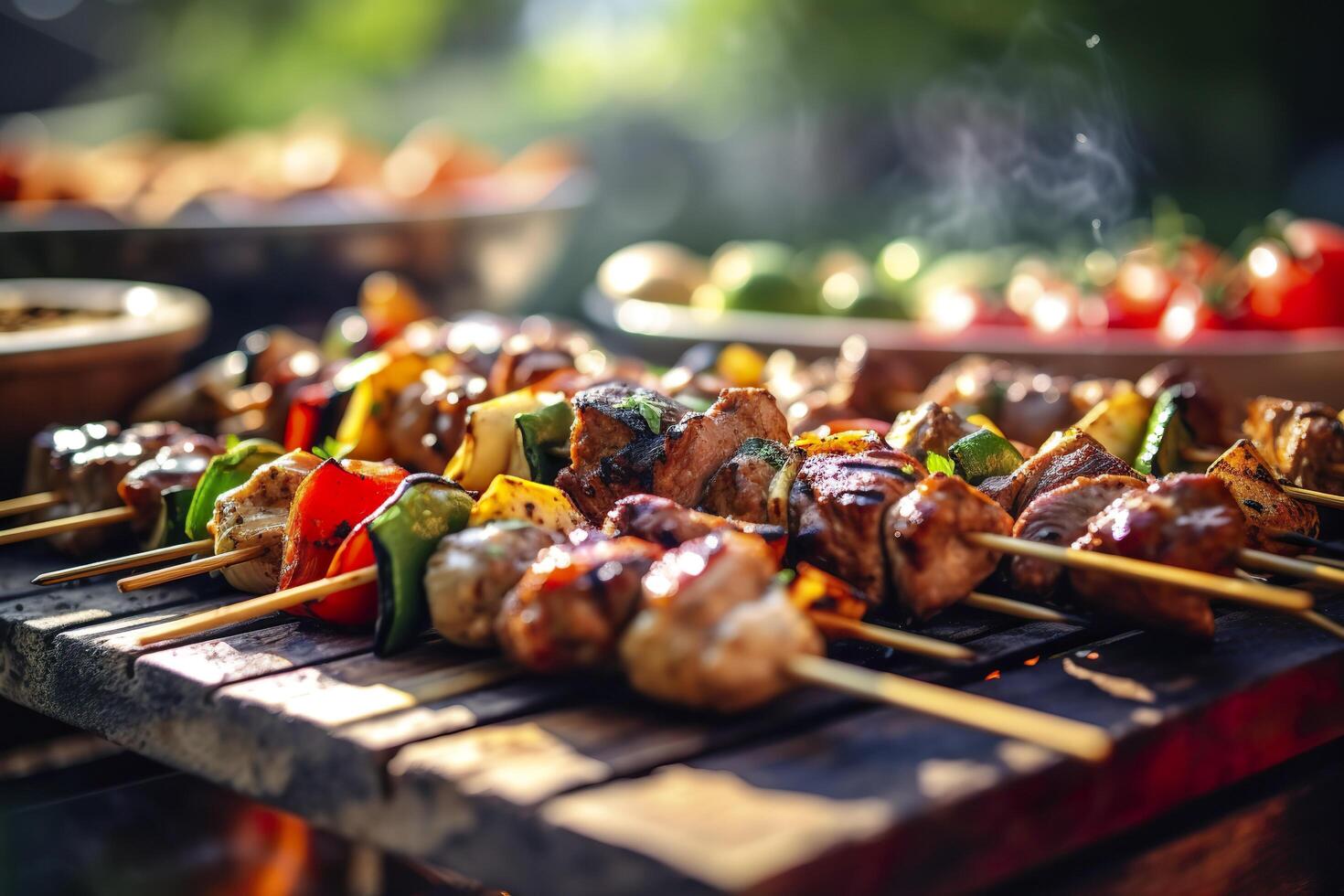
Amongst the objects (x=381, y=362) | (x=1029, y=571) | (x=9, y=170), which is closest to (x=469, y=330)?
(x=381, y=362)

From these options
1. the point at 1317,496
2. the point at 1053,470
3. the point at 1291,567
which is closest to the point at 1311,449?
the point at 1317,496

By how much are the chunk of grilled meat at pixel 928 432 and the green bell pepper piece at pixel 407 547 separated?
100 cm

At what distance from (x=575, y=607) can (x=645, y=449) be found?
1.97 ft

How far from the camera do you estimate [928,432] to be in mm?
2715

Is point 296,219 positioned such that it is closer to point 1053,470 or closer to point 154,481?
point 154,481

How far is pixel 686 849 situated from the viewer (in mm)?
1374

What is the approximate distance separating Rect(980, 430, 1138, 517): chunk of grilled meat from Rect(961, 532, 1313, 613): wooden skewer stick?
0.34m

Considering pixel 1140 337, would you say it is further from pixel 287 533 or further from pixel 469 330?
pixel 287 533

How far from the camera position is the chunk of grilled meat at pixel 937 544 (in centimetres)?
208

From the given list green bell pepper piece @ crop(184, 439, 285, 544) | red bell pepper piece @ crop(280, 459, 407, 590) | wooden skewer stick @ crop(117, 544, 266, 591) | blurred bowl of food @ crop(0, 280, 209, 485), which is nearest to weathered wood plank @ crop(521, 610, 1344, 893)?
red bell pepper piece @ crop(280, 459, 407, 590)

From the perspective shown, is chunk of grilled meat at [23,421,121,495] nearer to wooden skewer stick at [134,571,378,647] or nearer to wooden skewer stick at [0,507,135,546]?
wooden skewer stick at [0,507,135,546]

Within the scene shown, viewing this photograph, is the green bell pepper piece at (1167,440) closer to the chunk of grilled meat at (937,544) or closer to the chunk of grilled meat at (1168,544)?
the chunk of grilled meat at (1168,544)

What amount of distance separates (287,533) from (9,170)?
515 cm

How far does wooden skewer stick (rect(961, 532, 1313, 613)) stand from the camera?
1701mm
